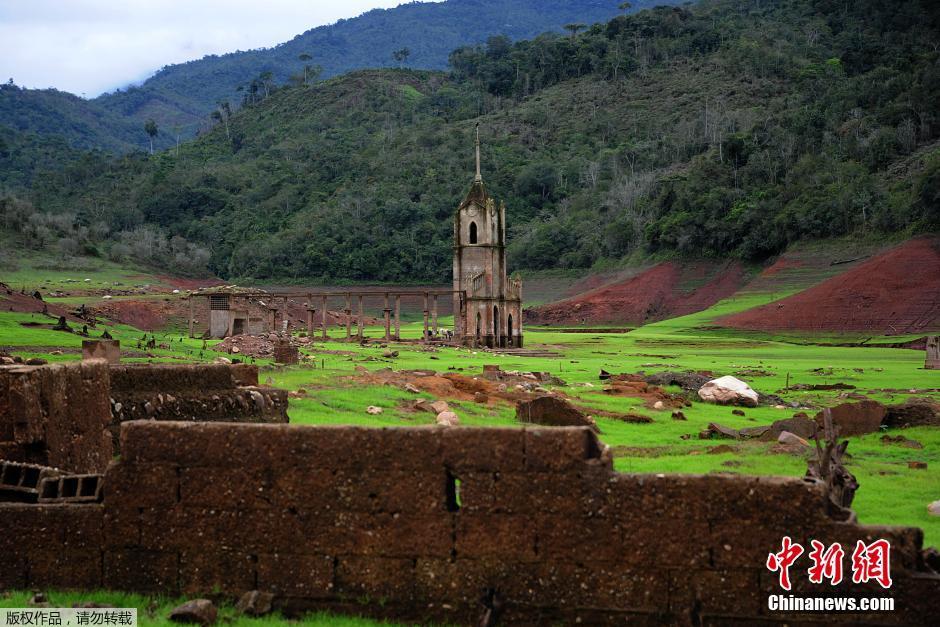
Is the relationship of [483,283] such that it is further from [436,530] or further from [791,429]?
[436,530]

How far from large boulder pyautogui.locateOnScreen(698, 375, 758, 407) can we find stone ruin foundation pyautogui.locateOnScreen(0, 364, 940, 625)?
60.7 ft

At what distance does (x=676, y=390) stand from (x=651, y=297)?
58.5 metres

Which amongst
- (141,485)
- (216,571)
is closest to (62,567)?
(141,485)

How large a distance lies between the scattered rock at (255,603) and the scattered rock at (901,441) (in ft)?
45.1

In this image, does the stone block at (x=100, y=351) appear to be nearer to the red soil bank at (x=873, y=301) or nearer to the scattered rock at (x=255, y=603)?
the scattered rock at (x=255, y=603)

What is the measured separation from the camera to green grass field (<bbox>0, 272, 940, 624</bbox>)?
14.6m

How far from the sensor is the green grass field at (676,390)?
1455 cm

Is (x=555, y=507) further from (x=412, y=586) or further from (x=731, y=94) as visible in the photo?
(x=731, y=94)

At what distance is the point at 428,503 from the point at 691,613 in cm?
217

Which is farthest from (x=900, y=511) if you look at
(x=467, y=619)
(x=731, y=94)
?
(x=731, y=94)

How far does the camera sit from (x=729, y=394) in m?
25.6

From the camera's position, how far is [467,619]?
7.70 meters

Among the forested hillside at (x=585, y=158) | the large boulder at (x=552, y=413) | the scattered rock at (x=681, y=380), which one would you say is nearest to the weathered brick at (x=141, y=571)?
the large boulder at (x=552, y=413)

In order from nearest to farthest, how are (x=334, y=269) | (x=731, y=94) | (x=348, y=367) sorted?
(x=348, y=367) → (x=334, y=269) → (x=731, y=94)
